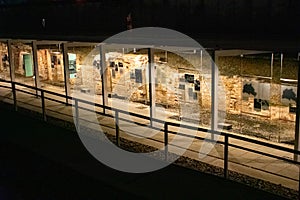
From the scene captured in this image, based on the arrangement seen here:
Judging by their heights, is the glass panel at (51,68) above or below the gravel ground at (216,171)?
above

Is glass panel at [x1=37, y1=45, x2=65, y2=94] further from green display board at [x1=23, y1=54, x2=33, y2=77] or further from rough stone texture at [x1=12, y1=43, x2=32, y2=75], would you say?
rough stone texture at [x1=12, y1=43, x2=32, y2=75]

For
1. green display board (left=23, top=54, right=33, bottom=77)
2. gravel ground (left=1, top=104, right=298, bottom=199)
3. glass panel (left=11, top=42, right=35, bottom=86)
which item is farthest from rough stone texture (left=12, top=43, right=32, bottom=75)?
gravel ground (left=1, top=104, right=298, bottom=199)

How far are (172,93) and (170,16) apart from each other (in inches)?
132

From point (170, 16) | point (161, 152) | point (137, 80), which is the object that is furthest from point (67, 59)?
point (161, 152)

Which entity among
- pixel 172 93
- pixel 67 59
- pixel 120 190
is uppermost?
pixel 67 59

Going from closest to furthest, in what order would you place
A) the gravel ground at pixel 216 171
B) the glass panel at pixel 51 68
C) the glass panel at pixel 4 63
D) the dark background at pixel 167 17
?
the gravel ground at pixel 216 171, the dark background at pixel 167 17, the glass panel at pixel 51 68, the glass panel at pixel 4 63

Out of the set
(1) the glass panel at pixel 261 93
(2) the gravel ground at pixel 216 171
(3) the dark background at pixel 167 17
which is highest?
(3) the dark background at pixel 167 17

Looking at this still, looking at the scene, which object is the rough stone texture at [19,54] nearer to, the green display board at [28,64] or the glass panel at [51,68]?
the green display board at [28,64]

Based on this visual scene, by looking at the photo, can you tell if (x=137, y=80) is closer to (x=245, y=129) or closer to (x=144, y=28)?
(x=144, y=28)

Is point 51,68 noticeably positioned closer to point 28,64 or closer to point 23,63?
point 28,64

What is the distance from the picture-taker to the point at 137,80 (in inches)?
589

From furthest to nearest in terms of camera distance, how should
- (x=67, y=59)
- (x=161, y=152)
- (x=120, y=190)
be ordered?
(x=67, y=59) → (x=161, y=152) → (x=120, y=190)

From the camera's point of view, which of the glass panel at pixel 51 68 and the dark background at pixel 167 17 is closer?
the dark background at pixel 167 17

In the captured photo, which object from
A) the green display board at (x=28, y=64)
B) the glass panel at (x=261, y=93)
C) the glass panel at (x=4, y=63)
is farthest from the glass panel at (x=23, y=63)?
the glass panel at (x=261, y=93)
